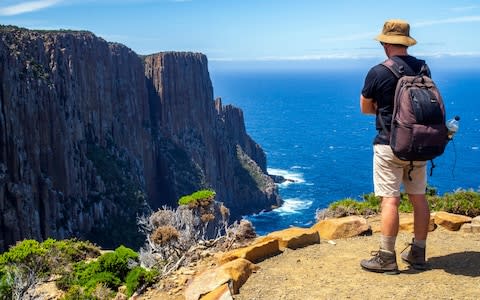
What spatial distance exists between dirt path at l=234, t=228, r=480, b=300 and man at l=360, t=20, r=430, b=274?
488mm

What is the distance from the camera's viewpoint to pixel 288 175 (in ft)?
450

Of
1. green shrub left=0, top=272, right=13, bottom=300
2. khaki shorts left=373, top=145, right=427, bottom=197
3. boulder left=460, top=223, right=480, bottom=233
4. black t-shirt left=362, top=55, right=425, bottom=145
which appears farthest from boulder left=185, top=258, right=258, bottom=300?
green shrub left=0, top=272, right=13, bottom=300

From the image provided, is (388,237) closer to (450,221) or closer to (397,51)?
(397,51)

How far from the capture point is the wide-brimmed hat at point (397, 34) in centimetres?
878

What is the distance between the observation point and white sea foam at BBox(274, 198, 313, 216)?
343 feet

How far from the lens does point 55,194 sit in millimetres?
64500

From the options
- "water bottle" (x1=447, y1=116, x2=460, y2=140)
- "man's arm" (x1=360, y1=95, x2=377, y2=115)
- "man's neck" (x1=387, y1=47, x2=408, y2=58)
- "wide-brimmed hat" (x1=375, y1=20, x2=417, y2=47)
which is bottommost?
"water bottle" (x1=447, y1=116, x2=460, y2=140)

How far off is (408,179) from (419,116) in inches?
51.9

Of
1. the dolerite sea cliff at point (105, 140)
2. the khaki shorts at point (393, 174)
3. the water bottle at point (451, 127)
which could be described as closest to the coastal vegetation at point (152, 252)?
the khaki shorts at point (393, 174)

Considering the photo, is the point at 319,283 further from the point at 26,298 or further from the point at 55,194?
the point at 55,194

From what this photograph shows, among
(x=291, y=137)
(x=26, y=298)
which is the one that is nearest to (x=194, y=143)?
(x=291, y=137)

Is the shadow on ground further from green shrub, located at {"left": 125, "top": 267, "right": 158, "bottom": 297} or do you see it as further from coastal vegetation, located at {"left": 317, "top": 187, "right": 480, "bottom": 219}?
green shrub, located at {"left": 125, "top": 267, "right": 158, "bottom": 297}

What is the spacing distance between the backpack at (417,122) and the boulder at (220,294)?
3.45 meters

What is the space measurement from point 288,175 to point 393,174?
129 meters
